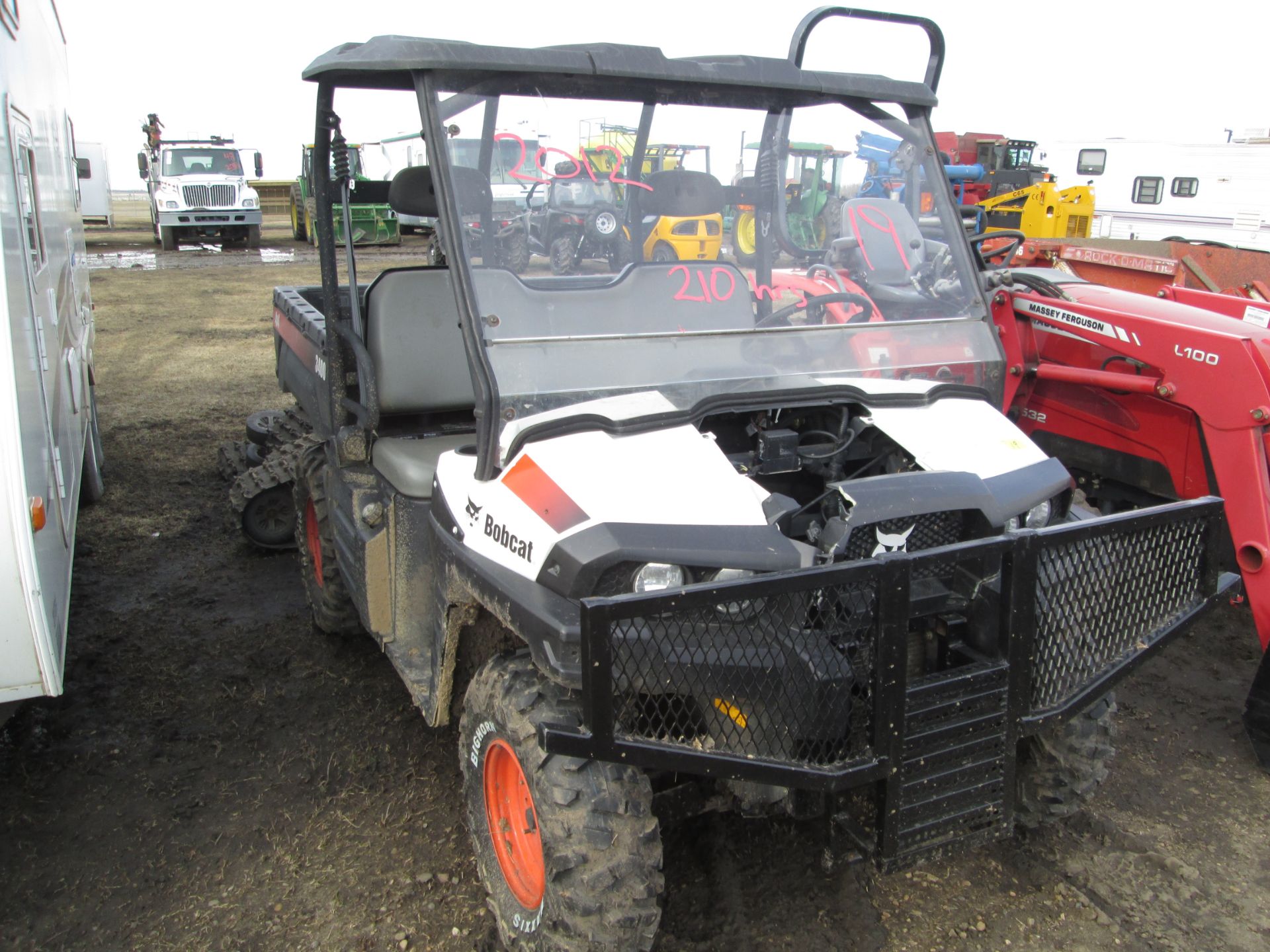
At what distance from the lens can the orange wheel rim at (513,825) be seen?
255 cm

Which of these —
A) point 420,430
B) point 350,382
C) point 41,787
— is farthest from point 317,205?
point 41,787

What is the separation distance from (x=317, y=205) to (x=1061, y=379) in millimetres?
3232

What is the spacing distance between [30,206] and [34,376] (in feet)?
3.70

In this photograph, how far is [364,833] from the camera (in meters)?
3.17

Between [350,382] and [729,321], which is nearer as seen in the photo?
[729,321]

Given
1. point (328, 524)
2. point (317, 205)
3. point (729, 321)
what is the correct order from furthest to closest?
point (328, 524) → point (317, 205) → point (729, 321)

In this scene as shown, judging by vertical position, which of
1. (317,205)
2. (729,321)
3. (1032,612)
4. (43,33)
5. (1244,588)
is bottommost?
(1244,588)

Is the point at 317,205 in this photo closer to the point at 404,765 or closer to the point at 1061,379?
the point at 404,765

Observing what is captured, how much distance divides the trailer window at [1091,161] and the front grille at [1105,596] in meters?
19.5

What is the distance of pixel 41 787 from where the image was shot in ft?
11.1

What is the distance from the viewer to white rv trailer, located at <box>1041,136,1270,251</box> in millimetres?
17344

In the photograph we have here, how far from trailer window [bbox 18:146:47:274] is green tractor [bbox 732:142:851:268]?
2.43 meters

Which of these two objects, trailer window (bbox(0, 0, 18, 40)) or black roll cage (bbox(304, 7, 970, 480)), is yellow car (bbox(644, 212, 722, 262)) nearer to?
black roll cage (bbox(304, 7, 970, 480))

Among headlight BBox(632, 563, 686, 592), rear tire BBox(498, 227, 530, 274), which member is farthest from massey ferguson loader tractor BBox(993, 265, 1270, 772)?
rear tire BBox(498, 227, 530, 274)
